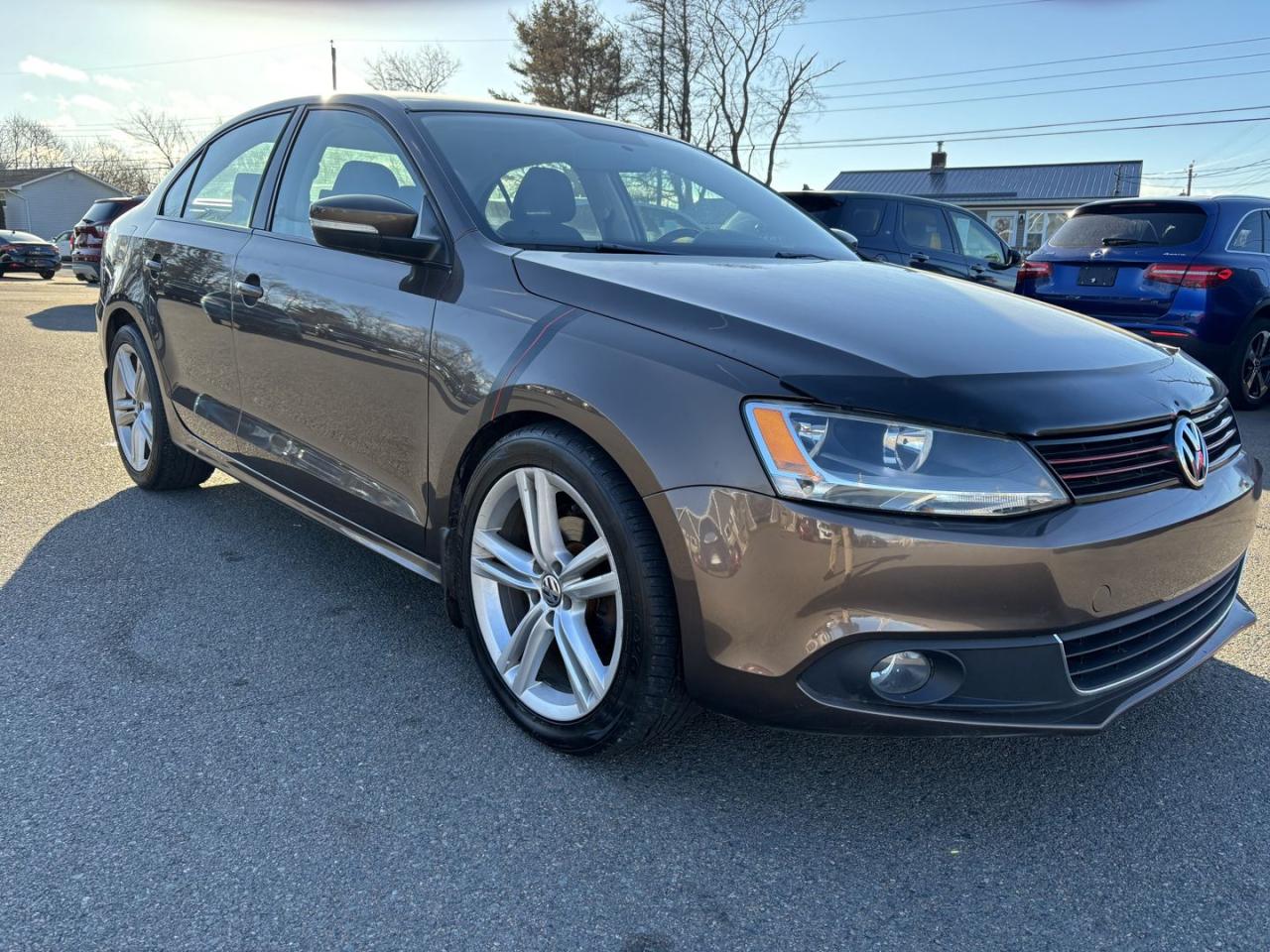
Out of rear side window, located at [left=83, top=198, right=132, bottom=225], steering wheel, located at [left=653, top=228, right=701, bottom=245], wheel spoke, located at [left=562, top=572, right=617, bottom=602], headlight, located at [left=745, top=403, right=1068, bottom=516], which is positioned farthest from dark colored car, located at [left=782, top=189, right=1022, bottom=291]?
rear side window, located at [left=83, top=198, right=132, bottom=225]

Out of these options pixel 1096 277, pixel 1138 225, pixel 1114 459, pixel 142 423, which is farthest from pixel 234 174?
pixel 1138 225

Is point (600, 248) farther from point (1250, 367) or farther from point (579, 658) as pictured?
point (1250, 367)

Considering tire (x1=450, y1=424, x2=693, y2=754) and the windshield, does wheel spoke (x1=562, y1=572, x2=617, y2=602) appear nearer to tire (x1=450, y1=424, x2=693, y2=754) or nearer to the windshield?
tire (x1=450, y1=424, x2=693, y2=754)

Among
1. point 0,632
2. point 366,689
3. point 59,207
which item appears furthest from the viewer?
point 59,207

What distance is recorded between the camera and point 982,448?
1904 mm

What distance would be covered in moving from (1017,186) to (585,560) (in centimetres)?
4834

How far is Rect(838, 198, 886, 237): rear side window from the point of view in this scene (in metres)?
9.68

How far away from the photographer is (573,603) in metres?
2.36

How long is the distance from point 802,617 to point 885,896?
57 centimetres

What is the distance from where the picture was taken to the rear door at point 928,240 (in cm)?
987

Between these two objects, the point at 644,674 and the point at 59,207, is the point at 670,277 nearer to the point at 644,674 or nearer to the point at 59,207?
the point at 644,674

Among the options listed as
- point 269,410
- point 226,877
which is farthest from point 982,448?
point 269,410

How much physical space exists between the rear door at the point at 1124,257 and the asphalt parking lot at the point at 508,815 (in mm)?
4659

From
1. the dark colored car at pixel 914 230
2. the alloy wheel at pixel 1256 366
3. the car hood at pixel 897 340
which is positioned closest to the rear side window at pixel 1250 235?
the alloy wheel at pixel 1256 366
